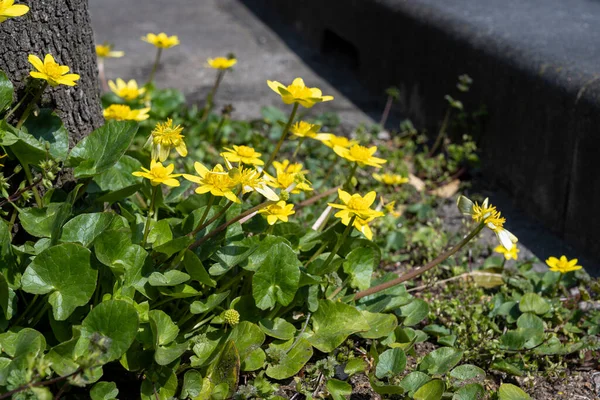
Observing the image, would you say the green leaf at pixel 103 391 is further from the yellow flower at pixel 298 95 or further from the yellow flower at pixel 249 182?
the yellow flower at pixel 298 95

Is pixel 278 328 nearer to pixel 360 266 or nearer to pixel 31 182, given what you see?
pixel 360 266

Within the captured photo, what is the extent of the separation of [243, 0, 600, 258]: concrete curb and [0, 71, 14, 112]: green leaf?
2.00 meters

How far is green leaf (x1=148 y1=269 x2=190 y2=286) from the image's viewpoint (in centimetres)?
186

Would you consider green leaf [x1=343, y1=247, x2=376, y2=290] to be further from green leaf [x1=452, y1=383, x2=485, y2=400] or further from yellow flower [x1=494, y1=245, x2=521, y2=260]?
yellow flower [x1=494, y1=245, x2=521, y2=260]

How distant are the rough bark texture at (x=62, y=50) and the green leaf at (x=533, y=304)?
150 centimetres

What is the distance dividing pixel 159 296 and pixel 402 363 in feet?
2.26

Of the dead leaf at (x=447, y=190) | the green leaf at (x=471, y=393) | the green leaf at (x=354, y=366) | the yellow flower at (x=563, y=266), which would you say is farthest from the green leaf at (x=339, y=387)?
the dead leaf at (x=447, y=190)

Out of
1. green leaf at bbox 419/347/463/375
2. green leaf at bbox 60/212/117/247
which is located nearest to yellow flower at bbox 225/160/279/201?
green leaf at bbox 60/212/117/247

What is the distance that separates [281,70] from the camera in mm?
4707

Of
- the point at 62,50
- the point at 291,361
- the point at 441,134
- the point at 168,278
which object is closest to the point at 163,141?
the point at 168,278

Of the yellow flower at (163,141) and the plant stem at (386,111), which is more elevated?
the yellow flower at (163,141)

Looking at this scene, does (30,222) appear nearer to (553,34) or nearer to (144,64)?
(553,34)

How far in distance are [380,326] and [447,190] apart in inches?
55.4

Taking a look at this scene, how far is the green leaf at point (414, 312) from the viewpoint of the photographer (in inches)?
91.9
